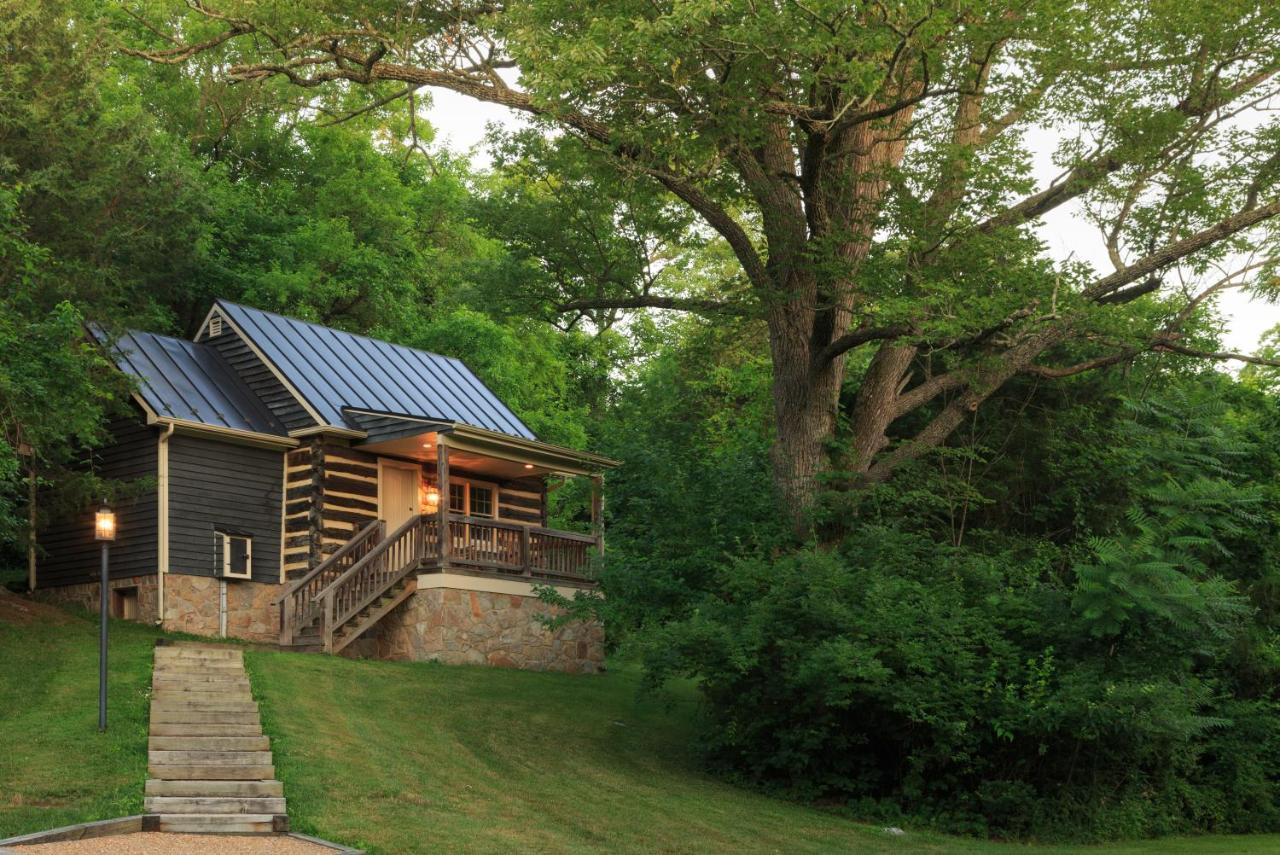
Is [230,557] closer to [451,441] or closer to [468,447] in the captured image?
[451,441]

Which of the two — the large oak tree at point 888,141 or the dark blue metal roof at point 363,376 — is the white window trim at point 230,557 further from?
the large oak tree at point 888,141

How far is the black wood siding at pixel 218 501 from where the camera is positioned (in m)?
22.5

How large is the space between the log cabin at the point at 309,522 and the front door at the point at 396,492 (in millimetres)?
37

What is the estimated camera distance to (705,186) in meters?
19.0

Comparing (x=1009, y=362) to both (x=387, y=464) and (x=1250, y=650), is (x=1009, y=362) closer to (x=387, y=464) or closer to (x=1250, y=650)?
(x=1250, y=650)

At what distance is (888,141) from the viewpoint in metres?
17.0

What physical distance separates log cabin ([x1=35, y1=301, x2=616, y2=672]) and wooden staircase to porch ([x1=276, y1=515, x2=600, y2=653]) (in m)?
0.03

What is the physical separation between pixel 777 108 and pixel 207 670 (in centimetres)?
957

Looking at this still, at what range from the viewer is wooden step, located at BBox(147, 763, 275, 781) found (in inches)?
487

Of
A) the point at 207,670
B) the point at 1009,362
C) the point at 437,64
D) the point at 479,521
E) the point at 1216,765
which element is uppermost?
the point at 437,64

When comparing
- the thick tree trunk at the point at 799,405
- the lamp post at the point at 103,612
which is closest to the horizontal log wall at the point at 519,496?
the thick tree trunk at the point at 799,405

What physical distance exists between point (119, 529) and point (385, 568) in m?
4.53

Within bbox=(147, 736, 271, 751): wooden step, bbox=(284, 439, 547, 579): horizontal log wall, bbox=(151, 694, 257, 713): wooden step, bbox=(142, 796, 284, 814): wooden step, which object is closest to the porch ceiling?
bbox=(284, 439, 547, 579): horizontal log wall

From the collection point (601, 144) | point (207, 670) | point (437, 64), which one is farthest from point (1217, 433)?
point (207, 670)
